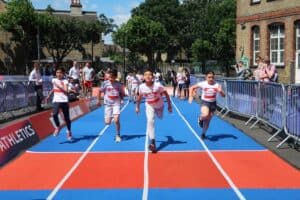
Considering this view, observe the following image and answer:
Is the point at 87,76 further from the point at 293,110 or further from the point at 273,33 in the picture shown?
the point at 293,110

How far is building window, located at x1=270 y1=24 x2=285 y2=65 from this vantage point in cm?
3741

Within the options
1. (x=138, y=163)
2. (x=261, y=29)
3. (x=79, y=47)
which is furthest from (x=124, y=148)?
(x=79, y=47)

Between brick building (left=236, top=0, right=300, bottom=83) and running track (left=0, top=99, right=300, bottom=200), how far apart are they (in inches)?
788

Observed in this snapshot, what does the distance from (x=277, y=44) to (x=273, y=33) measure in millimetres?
1245

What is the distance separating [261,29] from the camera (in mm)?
39750

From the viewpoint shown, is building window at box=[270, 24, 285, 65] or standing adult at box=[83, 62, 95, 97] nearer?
standing adult at box=[83, 62, 95, 97]

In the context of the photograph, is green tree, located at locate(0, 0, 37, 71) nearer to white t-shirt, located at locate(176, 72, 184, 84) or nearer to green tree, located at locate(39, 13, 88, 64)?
green tree, located at locate(39, 13, 88, 64)

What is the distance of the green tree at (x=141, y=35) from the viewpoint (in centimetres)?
7656

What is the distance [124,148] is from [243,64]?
16333 millimetres

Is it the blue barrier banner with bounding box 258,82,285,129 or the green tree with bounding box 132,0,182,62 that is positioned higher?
the green tree with bounding box 132,0,182,62

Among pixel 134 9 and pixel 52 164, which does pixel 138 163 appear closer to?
pixel 52 164

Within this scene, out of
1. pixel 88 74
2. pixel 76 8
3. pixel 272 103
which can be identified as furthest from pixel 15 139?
pixel 76 8

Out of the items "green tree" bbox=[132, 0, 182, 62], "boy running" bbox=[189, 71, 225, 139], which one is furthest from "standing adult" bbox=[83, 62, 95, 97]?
"green tree" bbox=[132, 0, 182, 62]

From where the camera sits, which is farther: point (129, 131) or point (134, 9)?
point (134, 9)
